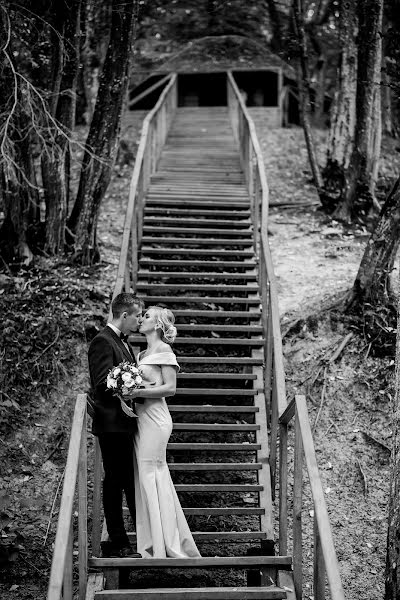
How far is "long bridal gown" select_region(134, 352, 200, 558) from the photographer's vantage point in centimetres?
578

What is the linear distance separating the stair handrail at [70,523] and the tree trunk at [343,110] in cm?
1176

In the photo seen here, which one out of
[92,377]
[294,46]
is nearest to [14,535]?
[92,377]

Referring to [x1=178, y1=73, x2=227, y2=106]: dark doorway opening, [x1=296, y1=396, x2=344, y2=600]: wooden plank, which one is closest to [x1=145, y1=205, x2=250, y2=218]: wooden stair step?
[x1=296, y1=396, x2=344, y2=600]: wooden plank

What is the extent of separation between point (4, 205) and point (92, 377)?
238 inches

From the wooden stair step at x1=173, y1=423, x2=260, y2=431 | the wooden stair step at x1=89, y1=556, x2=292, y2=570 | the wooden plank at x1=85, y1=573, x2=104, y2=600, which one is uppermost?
the wooden stair step at x1=89, y1=556, x2=292, y2=570

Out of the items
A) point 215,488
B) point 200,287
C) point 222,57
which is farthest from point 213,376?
point 222,57

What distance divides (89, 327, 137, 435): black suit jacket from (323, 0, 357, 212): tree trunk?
11.2 m

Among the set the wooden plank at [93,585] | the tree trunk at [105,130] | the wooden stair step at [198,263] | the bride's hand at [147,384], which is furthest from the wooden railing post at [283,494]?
the tree trunk at [105,130]

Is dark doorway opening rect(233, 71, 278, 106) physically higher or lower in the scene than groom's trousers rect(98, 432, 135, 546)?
higher

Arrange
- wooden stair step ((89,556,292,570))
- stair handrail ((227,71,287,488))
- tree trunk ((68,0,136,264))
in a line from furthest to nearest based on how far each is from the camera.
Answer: tree trunk ((68,0,136,264)) → stair handrail ((227,71,287,488)) → wooden stair step ((89,556,292,570))

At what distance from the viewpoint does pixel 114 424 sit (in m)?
5.89

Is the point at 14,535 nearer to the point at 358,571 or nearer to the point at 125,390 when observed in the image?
the point at 125,390

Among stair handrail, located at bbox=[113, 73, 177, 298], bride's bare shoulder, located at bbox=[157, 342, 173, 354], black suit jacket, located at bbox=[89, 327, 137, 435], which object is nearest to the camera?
black suit jacket, located at bbox=[89, 327, 137, 435]

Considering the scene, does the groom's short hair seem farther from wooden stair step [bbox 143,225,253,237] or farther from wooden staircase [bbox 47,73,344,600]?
wooden stair step [bbox 143,225,253,237]
